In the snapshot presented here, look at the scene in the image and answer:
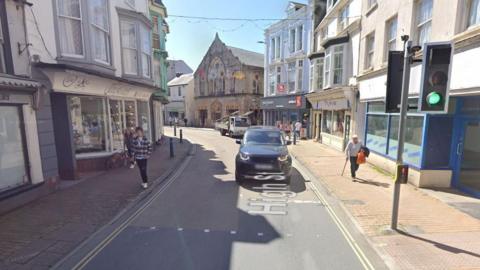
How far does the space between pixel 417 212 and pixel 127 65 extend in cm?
1165

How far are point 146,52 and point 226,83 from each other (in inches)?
967

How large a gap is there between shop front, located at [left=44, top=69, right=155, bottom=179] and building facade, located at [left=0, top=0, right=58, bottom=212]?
2.37ft

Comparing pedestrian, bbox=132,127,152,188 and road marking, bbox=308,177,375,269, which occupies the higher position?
pedestrian, bbox=132,127,152,188

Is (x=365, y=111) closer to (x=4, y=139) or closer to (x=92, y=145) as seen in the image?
(x=92, y=145)

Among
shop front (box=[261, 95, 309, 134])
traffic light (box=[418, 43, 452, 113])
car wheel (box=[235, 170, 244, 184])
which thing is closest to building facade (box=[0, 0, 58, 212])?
car wheel (box=[235, 170, 244, 184])

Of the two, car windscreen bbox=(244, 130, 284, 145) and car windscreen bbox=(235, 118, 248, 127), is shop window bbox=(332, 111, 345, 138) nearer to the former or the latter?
car windscreen bbox=(244, 130, 284, 145)

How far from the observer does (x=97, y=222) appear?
5.11 meters

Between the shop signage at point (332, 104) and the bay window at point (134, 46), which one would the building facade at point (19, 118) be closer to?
the bay window at point (134, 46)

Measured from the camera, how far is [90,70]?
7449 mm

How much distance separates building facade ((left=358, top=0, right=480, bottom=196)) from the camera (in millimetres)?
5934

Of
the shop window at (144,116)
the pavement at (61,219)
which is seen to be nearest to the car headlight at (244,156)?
the pavement at (61,219)

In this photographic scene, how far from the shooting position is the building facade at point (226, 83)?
3441 cm

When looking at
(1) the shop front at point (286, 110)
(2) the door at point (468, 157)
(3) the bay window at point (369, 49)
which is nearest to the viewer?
(2) the door at point (468, 157)

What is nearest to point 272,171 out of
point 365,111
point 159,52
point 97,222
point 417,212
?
point 417,212
